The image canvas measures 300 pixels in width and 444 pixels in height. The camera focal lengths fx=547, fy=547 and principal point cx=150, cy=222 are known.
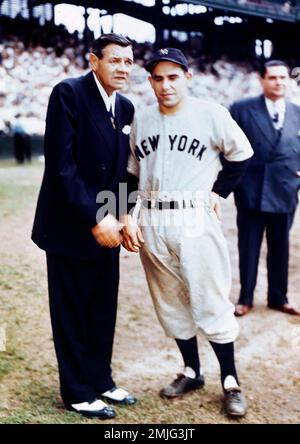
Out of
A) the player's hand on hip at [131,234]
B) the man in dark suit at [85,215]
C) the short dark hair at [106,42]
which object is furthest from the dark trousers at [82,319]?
the short dark hair at [106,42]

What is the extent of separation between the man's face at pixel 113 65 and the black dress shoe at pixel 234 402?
1380 millimetres

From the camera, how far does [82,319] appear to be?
2271 mm

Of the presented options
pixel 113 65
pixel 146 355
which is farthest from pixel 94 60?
pixel 146 355

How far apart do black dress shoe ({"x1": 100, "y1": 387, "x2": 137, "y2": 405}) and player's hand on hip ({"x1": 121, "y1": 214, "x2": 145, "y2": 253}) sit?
688 millimetres

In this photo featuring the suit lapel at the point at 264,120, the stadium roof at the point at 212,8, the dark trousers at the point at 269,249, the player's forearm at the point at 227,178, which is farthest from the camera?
the dark trousers at the point at 269,249

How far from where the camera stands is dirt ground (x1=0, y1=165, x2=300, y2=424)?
2.40 metres

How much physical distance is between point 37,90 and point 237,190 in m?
2.05

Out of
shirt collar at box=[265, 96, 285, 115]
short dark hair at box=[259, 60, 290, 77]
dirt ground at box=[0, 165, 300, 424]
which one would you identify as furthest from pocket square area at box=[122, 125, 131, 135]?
shirt collar at box=[265, 96, 285, 115]

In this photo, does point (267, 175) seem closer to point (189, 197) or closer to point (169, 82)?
point (189, 197)

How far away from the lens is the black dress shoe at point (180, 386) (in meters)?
2.50

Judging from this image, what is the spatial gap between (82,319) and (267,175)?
5.85 ft

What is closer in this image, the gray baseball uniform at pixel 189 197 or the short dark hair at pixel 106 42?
the short dark hair at pixel 106 42

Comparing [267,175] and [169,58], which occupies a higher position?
[169,58]

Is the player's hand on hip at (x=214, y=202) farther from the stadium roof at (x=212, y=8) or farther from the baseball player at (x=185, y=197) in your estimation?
the stadium roof at (x=212, y=8)
